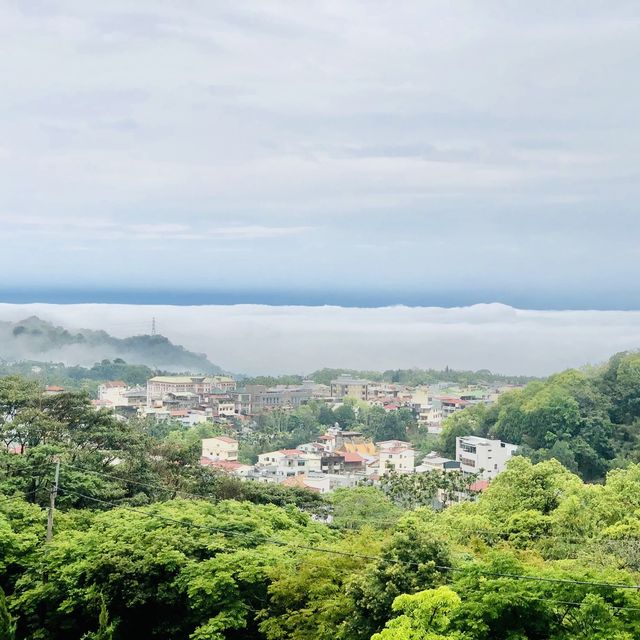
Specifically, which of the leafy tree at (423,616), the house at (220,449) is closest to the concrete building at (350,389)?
the house at (220,449)

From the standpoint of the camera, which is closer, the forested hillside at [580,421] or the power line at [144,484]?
the power line at [144,484]

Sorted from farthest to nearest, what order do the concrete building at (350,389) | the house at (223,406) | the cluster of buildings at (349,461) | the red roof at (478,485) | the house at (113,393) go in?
1. the concrete building at (350,389)
2. the house at (113,393)
3. the house at (223,406)
4. the cluster of buildings at (349,461)
5. the red roof at (478,485)

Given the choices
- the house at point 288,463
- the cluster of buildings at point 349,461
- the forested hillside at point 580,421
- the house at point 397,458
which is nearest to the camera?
the forested hillside at point 580,421

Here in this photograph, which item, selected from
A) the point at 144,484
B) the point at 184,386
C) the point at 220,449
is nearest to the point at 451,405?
the point at 184,386

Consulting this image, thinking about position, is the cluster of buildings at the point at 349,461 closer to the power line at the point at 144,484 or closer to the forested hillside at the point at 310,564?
the power line at the point at 144,484

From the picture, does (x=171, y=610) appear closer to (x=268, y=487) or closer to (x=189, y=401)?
(x=268, y=487)

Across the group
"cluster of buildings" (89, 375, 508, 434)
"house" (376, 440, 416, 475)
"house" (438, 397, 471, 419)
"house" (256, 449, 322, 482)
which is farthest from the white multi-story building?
"house" (438, 397, 471, 419)

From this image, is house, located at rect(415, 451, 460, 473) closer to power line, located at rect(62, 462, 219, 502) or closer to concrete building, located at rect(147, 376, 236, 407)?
power line, located at rect(62, 462, 219, 502)
